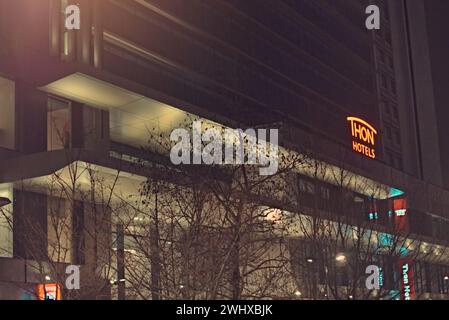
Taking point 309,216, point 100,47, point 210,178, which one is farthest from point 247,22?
point 210,178

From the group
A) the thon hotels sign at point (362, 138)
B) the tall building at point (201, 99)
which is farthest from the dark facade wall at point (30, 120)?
the thon hotels sign at point (362, 138)

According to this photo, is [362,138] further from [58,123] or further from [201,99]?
[58,123]

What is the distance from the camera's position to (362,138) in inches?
2552

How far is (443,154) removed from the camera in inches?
3445

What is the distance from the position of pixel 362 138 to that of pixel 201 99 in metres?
22.3

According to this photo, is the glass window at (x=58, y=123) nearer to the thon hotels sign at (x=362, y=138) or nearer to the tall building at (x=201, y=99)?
the tall building at (x=201, y=99)

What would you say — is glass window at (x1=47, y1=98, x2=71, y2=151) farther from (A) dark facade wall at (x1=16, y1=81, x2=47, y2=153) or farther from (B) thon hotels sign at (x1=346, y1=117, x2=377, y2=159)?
(B) thon hotels sign at (x1=346, y1=117, x2=377, y2=159)

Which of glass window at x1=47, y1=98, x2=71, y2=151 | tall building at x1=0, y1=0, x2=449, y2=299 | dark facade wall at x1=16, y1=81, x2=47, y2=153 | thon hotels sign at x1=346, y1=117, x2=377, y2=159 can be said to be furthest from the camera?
thon hotels sign at x1=346, y1=117, x2=377, y2=159

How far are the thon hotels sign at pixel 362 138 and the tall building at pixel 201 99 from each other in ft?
0.61

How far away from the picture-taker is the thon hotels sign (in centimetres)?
6362

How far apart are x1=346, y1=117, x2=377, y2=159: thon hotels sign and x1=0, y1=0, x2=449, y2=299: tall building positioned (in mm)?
186

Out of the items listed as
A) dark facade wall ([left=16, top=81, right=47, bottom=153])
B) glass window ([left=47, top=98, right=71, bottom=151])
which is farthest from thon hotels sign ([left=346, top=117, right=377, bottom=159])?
dark facade wall ([left=16, top=81, right=47, bottom=153])

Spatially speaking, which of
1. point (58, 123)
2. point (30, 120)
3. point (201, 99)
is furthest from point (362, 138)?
point (30, 120)

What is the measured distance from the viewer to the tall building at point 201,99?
94.4 feet
